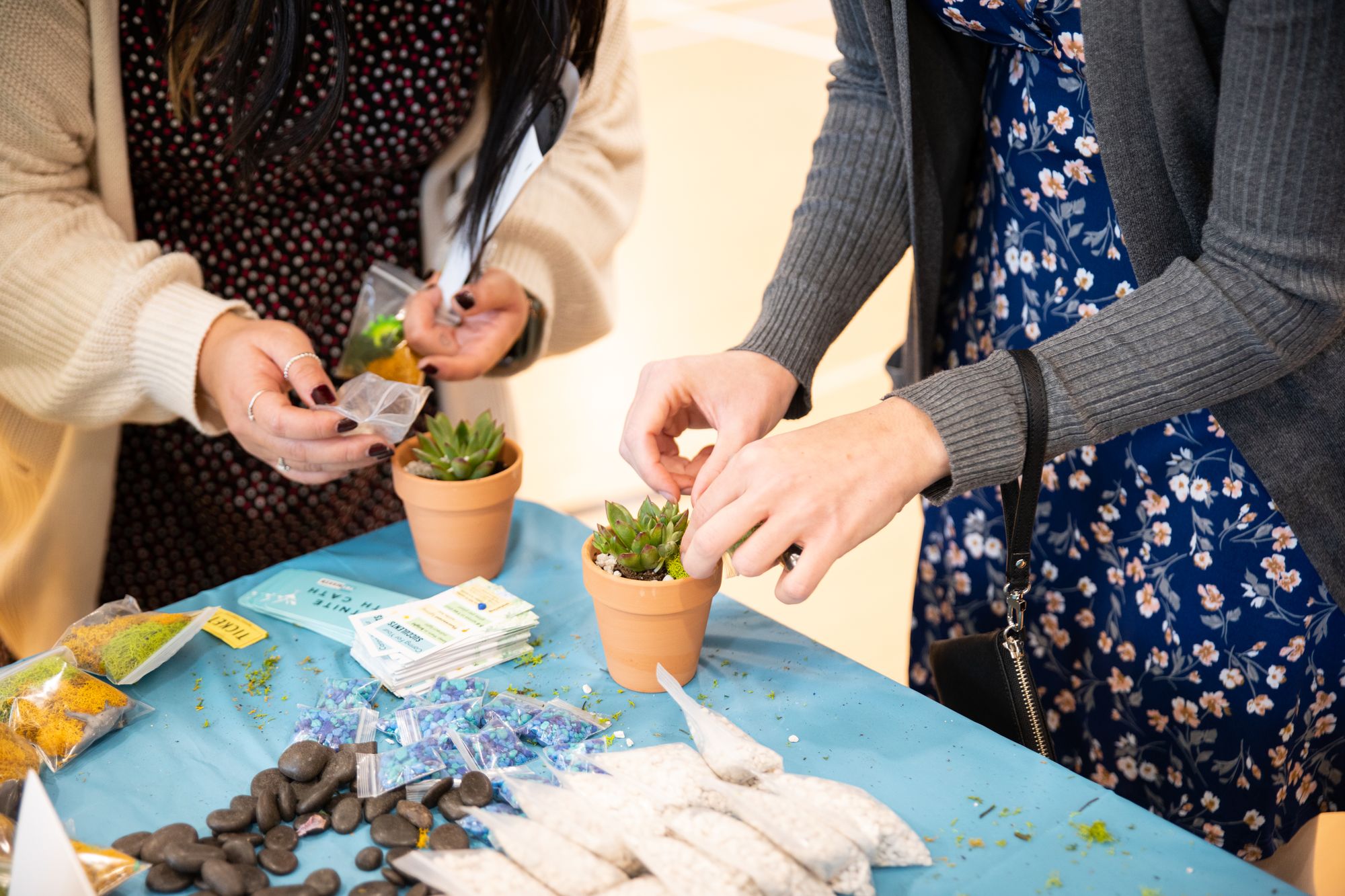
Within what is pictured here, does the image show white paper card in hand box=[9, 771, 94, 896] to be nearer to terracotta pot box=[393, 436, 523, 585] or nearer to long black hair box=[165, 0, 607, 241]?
terracotta pot box=[393, 436, 523, 585]

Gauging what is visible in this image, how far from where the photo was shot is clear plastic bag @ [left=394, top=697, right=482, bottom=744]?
0.97 metres

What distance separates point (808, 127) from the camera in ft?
18.2

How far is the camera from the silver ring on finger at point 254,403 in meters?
1.22

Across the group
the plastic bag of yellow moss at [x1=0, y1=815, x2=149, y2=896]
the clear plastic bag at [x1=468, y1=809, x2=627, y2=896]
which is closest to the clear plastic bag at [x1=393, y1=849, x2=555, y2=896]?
the clear plastic bag at [x1=468, y1=809, x2=627, y2=896]

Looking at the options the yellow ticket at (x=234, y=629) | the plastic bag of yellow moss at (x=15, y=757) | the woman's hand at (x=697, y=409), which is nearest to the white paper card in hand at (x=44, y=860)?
the plastic bag of yellow moss at (x=15, y=757)

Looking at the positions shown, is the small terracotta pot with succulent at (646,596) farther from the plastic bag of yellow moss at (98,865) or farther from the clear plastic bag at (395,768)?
the plastic bag of yellow moss at (98,865)

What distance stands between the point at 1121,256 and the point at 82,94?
1.27 meters

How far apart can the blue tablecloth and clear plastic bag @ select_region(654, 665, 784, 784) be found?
0.05 m

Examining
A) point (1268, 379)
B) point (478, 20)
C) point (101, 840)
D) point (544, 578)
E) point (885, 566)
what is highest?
point (478, 20)

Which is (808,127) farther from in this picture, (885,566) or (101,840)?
(101,840)

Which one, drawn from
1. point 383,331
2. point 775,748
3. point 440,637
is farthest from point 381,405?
point 775,748

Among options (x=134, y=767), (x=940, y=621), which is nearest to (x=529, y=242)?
(x=940, y=621)

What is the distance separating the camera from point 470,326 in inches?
60.7

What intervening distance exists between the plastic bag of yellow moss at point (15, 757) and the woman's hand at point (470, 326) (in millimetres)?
668
